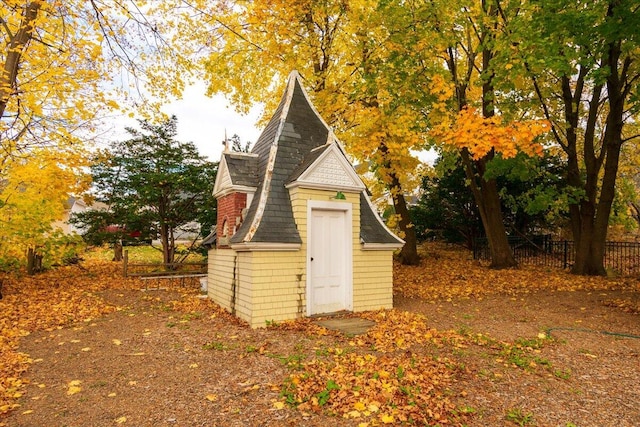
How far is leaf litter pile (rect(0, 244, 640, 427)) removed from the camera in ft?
14.3

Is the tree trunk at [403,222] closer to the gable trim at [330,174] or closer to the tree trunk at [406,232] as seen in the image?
the tree trunk at [406,232]

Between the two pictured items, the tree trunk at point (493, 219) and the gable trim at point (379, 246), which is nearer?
the gable trim at point (379, 246)

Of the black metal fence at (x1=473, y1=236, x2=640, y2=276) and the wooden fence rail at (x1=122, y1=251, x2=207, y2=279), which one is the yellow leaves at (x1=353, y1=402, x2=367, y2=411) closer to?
the wooden fence rail at (x1=122, y1=251, x2=207, y2=279)

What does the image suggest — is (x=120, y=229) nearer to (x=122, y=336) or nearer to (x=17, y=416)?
(x=122, y=336)

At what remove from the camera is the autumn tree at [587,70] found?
31.0ft

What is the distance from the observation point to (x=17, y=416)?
14.4ft

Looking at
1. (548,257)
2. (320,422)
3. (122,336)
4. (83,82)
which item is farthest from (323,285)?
(548,257)

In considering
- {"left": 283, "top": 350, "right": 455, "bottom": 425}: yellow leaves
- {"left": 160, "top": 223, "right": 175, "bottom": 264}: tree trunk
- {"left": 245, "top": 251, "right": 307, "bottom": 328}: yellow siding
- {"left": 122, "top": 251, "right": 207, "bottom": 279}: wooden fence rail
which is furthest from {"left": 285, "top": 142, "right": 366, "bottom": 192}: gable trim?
{"left": 160, "top": 223, "right": 175, "bottom": 264}: tree trunk

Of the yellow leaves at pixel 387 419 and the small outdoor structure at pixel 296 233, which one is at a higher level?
the small outdoor structure at pixel 296 233

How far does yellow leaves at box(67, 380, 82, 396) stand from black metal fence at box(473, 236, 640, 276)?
1817cm

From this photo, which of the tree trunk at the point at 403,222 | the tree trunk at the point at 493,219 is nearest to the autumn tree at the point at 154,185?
the tree trunk at the point at 403,222

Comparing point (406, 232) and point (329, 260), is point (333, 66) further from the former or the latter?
point (329, 260)

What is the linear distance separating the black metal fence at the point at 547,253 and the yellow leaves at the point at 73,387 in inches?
715

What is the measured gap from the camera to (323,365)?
5.61m
